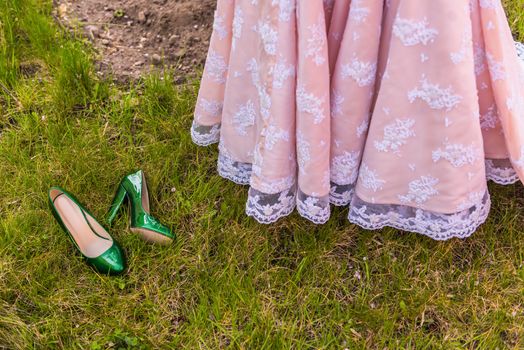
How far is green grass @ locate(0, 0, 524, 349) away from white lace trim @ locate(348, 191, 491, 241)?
137mm

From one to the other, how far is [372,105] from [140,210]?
75cm

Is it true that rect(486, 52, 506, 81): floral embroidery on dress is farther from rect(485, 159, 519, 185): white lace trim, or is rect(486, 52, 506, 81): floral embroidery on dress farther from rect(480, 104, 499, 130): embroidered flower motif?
rect(485, 159, 519, 185): white lace trim

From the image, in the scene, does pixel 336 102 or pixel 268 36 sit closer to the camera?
pixel 268 36

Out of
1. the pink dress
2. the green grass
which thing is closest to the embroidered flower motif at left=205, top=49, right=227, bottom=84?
the pink dress

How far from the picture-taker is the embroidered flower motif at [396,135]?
1326 millimetres

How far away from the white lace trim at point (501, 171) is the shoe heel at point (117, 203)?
3.48 feet

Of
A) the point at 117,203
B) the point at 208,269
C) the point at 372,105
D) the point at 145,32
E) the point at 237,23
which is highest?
the point at 237,23

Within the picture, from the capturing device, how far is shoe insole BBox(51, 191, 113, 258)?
1670mm

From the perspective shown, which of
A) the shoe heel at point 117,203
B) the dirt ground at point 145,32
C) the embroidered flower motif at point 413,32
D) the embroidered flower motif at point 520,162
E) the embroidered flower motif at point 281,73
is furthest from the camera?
the dirt ground at point 145,32

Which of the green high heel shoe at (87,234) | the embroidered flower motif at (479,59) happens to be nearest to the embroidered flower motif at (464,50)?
Result: the embroidered flower motif at (479,59)

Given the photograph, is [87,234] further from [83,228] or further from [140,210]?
[140,210]

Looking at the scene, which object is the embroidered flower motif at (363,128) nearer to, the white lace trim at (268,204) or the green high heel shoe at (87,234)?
the white lace trim at (268,204)

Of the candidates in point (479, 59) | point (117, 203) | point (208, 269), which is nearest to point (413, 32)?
point (479, 59)

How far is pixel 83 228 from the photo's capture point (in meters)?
1.69
